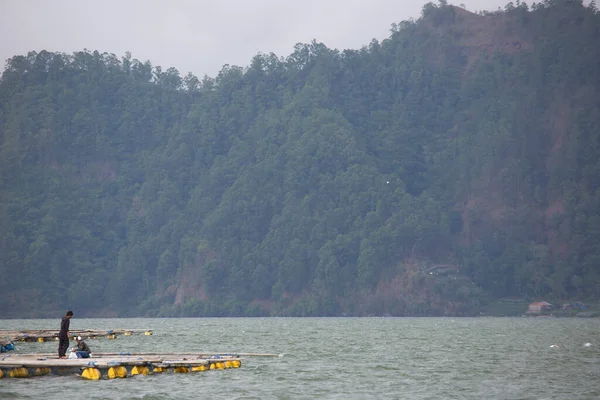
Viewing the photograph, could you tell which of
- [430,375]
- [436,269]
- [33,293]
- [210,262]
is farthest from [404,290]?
[430,375]

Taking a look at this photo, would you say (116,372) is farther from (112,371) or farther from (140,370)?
(140,370)

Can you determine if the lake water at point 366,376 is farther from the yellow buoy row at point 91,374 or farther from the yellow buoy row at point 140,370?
the yellow buoy row at point 140,370

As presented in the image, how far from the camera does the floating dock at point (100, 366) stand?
44.4 metres

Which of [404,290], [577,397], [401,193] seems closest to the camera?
[577,397]

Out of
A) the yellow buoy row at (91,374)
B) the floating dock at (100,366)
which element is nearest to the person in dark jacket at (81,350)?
the floating dock at (100,366)

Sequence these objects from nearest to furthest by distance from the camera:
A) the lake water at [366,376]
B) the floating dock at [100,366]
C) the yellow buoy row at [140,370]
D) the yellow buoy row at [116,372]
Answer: the lake water at [366,376] < the floating dock at [100,366] < the yellow buoy row at [116,372] < the yellow buoy row at [140,370]

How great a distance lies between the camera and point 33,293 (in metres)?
189

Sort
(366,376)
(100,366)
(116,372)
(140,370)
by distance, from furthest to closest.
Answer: (366,376) → (140,370) → (116,372) → (100,366)

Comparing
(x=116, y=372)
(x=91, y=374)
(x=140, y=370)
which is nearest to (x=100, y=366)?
(x=91, y=374)

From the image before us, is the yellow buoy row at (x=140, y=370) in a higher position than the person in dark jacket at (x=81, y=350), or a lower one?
lower

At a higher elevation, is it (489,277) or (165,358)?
(489,277)

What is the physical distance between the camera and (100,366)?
44.3 metres

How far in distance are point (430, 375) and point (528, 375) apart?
182 inches

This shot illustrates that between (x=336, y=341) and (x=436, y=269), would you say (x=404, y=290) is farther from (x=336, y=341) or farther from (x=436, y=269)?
(x=336, y=341)
